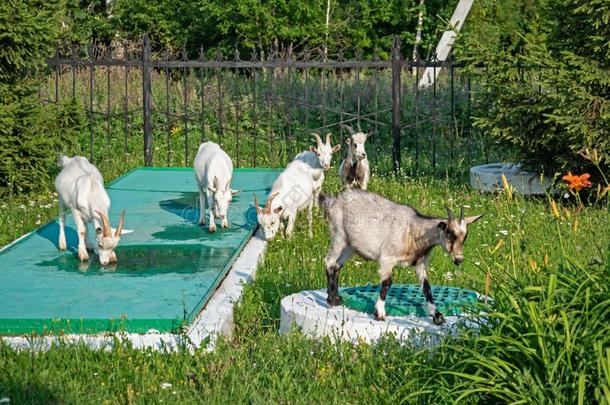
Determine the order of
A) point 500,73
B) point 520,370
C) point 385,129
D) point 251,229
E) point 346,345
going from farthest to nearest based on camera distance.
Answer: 1. point 385,129
2. point 500,73
3. point 251,229
4. point 346,345
5. point 520,370

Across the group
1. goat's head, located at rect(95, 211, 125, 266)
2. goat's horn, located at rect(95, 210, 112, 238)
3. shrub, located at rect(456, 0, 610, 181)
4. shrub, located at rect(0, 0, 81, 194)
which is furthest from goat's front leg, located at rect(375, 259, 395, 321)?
shrub, located at rect(0, 0, 81, 194)

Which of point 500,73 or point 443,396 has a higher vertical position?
point 500,73

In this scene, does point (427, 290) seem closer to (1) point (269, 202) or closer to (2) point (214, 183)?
(1) point (269, 202)

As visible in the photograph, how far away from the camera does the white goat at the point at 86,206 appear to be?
10.5 metres

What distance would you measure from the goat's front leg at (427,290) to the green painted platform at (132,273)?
1808mm

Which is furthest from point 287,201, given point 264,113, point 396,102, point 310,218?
point 264,113

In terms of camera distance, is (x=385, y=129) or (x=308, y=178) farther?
(x=385, y=129)

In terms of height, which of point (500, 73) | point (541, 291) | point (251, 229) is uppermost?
point (500, 73)

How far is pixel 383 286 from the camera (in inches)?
313

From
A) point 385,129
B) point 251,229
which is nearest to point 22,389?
point 251,229

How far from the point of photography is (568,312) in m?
6.49

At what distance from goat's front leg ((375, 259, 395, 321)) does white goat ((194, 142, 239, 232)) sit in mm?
4840

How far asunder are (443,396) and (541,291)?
2.76ft

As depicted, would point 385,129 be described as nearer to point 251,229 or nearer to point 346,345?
point 251,229
